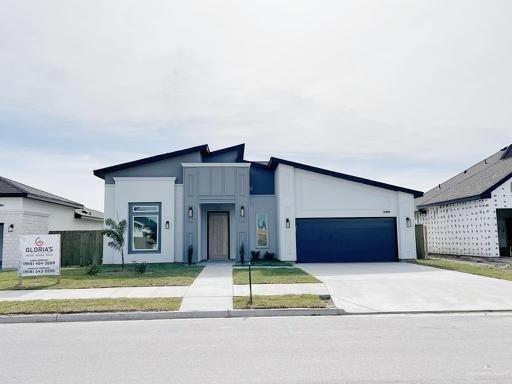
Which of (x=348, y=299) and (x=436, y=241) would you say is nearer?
(x=348, y=299)

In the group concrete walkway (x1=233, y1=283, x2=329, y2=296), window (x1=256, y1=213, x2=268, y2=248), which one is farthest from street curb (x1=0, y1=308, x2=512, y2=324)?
window (x1=256, y1=213, x2=268, y2=248)

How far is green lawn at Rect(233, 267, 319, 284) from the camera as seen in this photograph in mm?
12481

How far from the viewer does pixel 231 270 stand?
52.3 ft

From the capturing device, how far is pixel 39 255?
12820mm

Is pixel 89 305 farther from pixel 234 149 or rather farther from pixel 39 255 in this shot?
pixel 234 149

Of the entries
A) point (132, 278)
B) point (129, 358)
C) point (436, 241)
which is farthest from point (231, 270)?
point (436, 241)

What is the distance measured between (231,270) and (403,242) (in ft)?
28.1

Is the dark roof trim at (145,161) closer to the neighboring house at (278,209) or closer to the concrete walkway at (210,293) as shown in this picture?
the neighboring house at (278,209)

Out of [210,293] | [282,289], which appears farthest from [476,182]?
[210,293]

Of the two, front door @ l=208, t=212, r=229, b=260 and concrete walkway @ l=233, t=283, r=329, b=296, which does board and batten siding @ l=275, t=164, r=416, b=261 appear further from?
concrete walkway @ l=233, t=283, r=329, b=296

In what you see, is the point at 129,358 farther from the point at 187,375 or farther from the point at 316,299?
the point at 316,299

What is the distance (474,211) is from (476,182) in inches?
87.4

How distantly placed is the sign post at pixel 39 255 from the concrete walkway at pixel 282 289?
5832 mm

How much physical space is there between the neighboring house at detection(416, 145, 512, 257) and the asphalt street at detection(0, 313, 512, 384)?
13.2 metres
